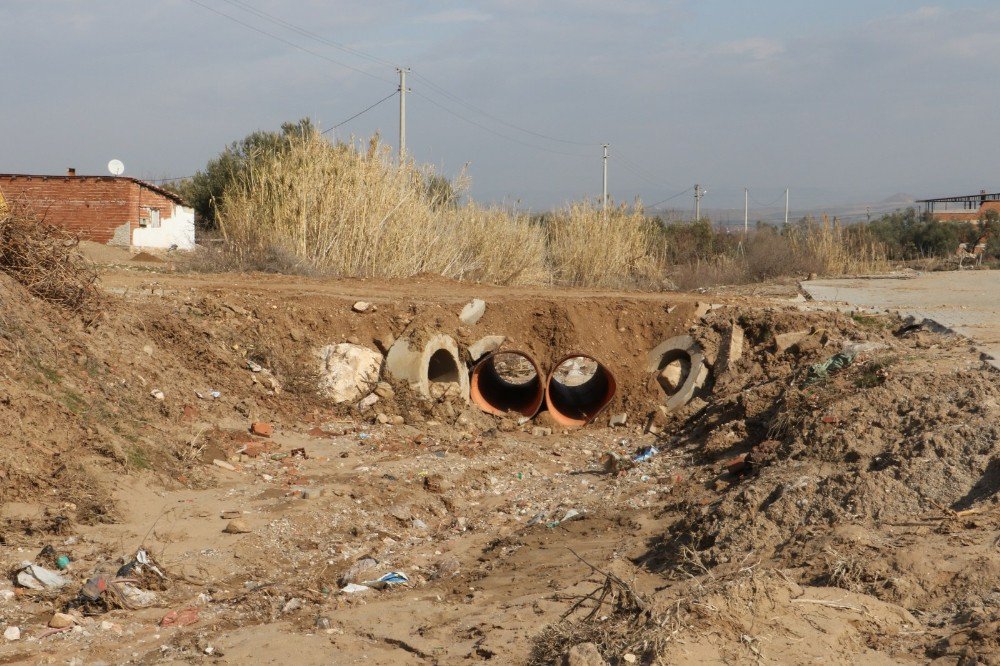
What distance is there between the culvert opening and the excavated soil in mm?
214

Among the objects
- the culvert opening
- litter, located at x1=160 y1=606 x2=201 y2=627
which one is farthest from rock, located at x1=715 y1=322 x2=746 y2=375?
litter, located at x1=160 y1=606 x2=201 y2=627

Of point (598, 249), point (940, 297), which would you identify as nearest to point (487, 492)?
point (940, 297)

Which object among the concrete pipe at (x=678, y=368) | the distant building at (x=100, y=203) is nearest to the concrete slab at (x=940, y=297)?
the concrete pipe at (x=678, y=368)

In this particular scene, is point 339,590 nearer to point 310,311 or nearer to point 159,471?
point 159,471

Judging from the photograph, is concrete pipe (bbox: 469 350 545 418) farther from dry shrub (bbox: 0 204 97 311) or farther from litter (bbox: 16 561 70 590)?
litter (bbox: 16 561 70 590)

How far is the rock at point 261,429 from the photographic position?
A: 8320 millimetres

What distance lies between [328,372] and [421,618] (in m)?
5.08

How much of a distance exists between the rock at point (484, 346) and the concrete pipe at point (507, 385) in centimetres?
11

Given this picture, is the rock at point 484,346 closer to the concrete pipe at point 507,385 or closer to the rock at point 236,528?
the concrete pipe at point 507,385

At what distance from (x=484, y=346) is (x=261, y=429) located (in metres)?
3.10

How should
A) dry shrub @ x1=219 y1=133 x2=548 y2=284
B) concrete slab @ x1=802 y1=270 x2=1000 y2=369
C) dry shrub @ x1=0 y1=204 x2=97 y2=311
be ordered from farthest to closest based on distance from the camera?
1. dry shrub @ x1=219 y1=133 x2=548 y2=284
2. concrete slab @ x1=802 y1=270 x2=1000 y2=369
3. dry shrub @ x1=0 y1=204 x2=97 y2=311

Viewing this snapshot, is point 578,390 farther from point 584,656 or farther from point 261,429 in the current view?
point 584,656

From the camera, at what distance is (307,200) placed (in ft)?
46.7

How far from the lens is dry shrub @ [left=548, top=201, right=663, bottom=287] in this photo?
64.8 feet
